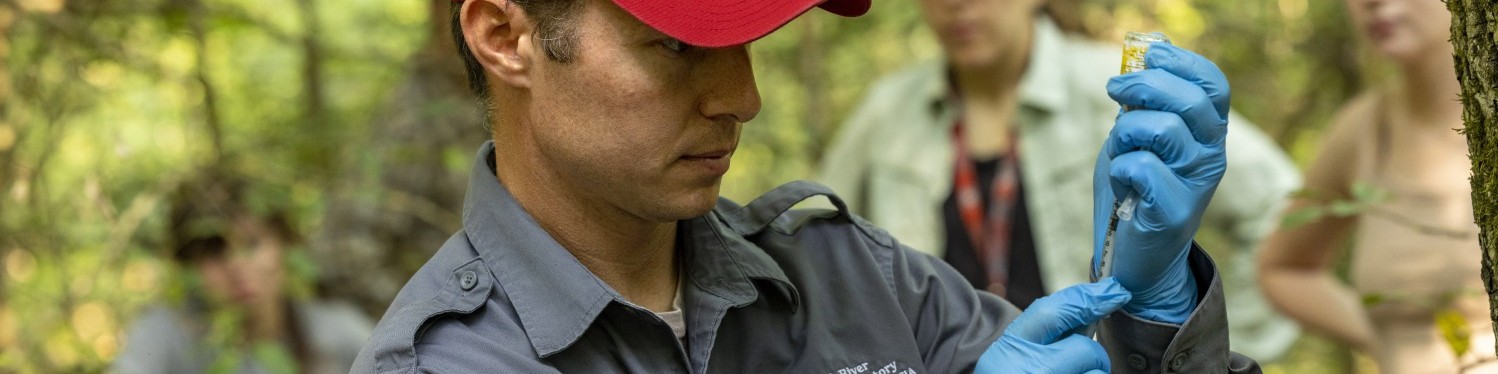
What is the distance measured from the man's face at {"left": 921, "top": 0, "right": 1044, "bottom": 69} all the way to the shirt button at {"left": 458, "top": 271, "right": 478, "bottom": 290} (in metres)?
2.29

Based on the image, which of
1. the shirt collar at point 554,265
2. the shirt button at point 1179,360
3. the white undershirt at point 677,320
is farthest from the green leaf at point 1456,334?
the white undershirt at point 677,320

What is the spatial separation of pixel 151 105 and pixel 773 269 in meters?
3.75

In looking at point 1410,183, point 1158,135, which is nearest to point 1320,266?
point 1410,183

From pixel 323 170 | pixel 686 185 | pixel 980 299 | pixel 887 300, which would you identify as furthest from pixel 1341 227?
pixel 323 170

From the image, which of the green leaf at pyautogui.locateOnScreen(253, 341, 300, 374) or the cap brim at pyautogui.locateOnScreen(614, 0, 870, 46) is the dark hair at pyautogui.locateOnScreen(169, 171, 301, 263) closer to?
the green leaf at pyautogui.locateOnScreen(253, 341, 300, 374)

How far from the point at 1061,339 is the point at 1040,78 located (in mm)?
2172

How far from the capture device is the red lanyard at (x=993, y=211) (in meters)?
3.63

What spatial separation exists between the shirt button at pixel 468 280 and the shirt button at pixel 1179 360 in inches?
32.6

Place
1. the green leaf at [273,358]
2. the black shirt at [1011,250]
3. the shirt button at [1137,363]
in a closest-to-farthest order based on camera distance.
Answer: the shirt button at [1137,363] → the green leaf at [273,358] → the black shirt at [1011,250]

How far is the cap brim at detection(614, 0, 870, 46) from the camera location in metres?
1.56

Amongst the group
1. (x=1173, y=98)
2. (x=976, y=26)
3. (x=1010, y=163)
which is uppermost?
(x=1173, y=98)

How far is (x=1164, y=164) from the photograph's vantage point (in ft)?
5.27

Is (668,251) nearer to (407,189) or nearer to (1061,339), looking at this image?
(1061,339)

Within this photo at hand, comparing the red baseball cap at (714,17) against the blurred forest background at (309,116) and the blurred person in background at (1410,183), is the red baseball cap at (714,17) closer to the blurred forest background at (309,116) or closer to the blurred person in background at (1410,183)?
the blurred forest background at (309,116)
